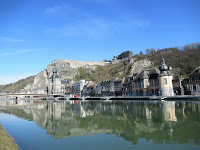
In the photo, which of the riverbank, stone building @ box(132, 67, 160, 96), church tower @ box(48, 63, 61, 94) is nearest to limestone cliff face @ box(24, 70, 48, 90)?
church tower @ box(48, 63, 61, 94)

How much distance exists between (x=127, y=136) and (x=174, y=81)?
4648 centimetres

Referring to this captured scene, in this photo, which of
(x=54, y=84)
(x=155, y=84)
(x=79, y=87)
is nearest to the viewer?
(x=155, y=84)

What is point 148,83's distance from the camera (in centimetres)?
5909

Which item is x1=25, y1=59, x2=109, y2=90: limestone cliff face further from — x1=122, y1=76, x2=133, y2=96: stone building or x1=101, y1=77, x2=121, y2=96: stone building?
x1=122, y1=76, x2=133, y2=96: stone building

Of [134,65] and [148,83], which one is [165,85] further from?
[134,65]

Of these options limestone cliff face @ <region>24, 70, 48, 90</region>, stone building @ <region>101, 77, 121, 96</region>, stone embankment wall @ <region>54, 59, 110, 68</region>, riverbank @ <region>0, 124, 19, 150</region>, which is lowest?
riverbank @ <region>0, 124, 19, 150</region>

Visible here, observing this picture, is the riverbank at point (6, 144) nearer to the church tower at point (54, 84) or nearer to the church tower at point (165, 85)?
the church tower at point (165, 85)

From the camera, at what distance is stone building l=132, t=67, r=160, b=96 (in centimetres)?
5611

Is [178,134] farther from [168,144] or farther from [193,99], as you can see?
[193,99]

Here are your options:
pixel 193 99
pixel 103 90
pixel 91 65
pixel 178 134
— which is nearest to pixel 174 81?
pixel 193 99

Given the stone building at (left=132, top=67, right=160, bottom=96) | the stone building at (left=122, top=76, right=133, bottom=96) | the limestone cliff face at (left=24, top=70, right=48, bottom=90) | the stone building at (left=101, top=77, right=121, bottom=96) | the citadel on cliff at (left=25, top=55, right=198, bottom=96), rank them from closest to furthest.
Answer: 1. the citadel on cliff at (left=25, top=55, right=198, bottom=96)
2. the stone building at (left=132, top=67, right=160, bottom=96)
3. the stone building at (left=122, top=76, right=133, bottom=96)
4. the stone building at (left=101, top=77, right=121, bottom=96)
5. the limestone cliff face at (left=24, top=70, right=48, bottom=90)

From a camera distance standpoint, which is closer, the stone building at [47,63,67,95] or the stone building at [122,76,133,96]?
the stone building at [122,76,133,96]

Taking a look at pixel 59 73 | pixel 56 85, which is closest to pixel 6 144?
pixel 56 85

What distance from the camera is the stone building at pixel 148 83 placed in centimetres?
5611
